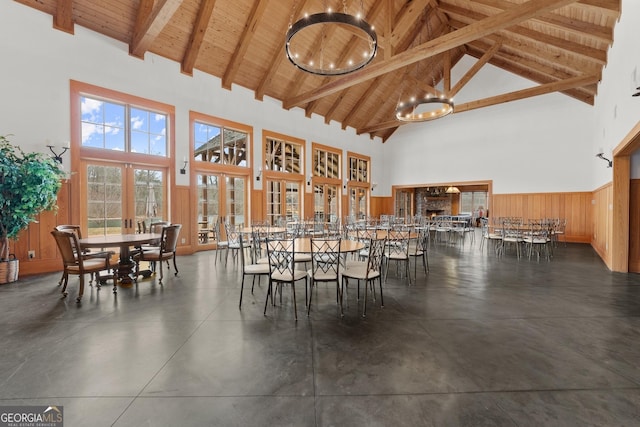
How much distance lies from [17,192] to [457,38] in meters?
8.46

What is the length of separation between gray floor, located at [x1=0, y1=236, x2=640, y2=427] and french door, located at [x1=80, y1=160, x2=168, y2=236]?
2.33m

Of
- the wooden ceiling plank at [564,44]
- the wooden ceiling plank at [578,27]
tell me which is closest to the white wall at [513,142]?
the wooden ceiling plank at [564,44]

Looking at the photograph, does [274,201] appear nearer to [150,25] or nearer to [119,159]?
[119,159]

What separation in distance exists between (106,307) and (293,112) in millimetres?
8656

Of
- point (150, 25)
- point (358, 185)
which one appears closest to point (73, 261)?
point (150, 25)

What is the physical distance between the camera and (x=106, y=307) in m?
3.66

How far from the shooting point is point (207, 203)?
26.9 feet

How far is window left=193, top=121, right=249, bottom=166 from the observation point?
26.5 ft

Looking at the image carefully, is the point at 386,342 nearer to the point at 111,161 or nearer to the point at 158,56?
the point at 111,161

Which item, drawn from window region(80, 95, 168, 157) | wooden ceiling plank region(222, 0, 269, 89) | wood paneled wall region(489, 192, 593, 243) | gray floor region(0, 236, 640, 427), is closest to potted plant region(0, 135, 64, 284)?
gray floor region(0, 236, 640, 427)

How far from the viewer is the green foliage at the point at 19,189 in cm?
450

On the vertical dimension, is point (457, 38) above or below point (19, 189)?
above

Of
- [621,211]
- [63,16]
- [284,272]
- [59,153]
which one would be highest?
[63,16]

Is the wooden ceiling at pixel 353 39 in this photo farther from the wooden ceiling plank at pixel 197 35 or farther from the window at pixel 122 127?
the window at pixel 122 127
